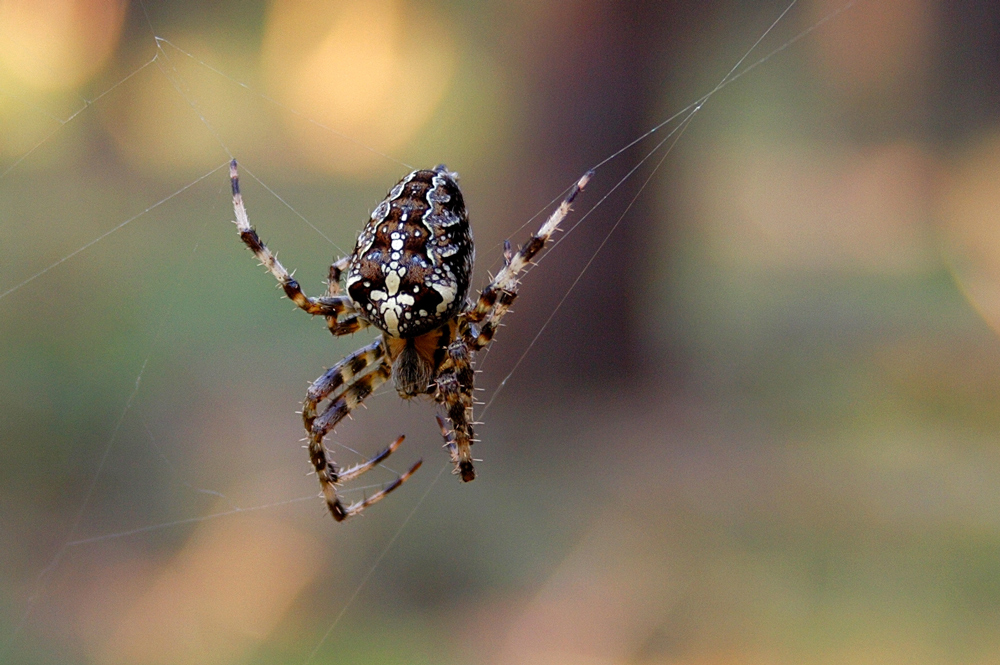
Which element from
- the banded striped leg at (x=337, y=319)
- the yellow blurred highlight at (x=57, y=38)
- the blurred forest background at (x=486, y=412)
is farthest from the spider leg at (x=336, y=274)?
the yellow blurred highlight at (x=57, y=38)

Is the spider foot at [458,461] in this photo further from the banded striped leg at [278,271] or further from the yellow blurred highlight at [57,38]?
the yellow blurred highlight at [57,38]

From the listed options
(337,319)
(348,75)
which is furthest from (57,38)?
(348,75)

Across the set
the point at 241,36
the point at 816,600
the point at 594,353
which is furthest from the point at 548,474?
the point at 241,36

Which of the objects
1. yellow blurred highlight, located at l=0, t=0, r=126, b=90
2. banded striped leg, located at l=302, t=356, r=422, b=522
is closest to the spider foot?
banded striped leg, located at l=302, t=356, r=422, b=522

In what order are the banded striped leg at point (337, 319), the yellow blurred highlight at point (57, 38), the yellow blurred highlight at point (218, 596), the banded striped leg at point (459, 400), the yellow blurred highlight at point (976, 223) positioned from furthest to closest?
the yellow blurred highlight at point (976, 223) < the yellow blurred highlight at point (218, 596) < the yellow blurred highlight at point (57, 38) < the banded striped leg at point (337, 319) < the banded striped leg at point (459, 400)

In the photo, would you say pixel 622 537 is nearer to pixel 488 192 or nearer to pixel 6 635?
pixel 6 635

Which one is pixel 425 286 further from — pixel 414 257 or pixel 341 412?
pixel 341 412

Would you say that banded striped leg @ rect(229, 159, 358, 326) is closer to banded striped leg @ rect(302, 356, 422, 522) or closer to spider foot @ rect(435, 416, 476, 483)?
banded striped leg @ rect(302, 356, 422, 522)
